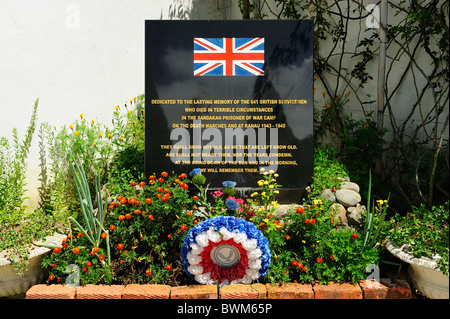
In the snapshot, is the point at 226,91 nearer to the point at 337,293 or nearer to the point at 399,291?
the point at 337,293

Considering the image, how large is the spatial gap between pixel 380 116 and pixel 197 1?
2.84 meters

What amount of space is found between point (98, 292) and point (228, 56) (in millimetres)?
2158

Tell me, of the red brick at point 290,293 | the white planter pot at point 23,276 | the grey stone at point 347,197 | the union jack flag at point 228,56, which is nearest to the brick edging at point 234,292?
the red brick at point 290,293

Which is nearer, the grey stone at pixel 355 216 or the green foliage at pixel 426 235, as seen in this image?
the green foliage at pixel 426 235

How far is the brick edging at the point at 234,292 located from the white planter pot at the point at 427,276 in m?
0.09

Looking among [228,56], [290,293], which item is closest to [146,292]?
[290,293]

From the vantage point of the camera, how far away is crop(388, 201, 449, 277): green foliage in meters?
2.78

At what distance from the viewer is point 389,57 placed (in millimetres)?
4570

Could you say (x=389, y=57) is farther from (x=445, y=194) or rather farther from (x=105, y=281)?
(x=105, y=281)

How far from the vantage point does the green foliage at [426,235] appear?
2.78 metres

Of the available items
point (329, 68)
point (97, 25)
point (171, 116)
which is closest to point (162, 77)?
point (171, 116)

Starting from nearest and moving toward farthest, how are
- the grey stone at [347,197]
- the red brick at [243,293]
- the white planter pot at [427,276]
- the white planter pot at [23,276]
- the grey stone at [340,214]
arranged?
the white planter pot at [427,276] → the red brick at [243,293] → the white planter pot at [23,276] → the grey stone at [340,214] → the grey stone at [347,197]

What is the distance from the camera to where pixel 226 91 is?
3734mm

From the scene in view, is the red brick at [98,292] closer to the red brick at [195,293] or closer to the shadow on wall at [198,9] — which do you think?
the red brick at [195,293]
